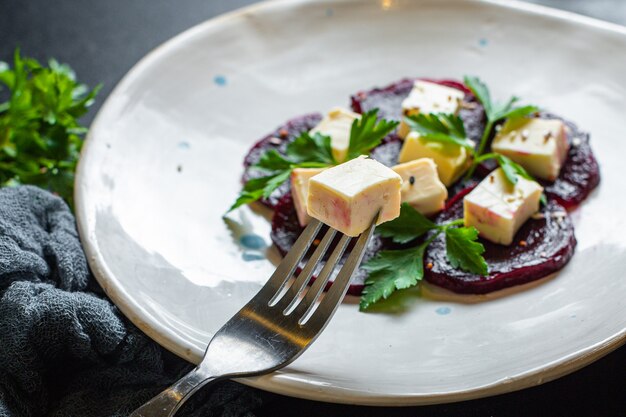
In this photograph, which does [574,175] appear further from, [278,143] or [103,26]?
[103,26]

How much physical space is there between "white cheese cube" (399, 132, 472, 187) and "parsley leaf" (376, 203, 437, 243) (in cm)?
30

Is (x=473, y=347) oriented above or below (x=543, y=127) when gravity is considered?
below

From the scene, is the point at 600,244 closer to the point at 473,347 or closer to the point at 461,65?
the point at 473,347

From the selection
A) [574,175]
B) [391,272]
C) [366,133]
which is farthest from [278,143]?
[574,175]

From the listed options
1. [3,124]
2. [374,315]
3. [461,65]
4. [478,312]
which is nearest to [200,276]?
[374,315]

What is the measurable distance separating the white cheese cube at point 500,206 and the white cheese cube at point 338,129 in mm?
525

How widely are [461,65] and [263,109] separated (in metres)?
0.93

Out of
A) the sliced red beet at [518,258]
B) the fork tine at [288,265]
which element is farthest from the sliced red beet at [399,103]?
the fork tine at [288,265]

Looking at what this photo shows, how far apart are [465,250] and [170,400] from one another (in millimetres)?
1072

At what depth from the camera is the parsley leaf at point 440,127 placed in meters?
2.93

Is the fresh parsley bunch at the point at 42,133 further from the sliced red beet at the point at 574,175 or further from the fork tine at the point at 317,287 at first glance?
the sliced red beet at the point at 574,175

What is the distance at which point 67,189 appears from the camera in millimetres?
3100

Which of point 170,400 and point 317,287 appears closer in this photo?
point 170,400

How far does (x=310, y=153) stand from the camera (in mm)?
2932
